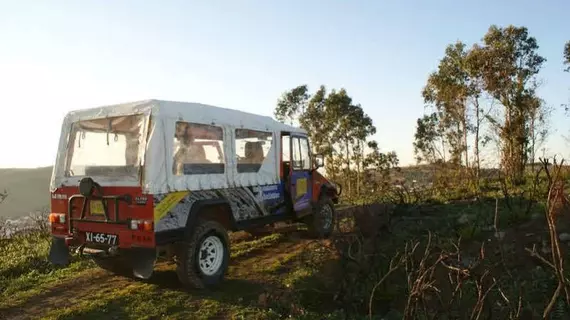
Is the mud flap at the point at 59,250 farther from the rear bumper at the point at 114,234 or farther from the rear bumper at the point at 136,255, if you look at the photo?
the rear bumper at the point at 136,255

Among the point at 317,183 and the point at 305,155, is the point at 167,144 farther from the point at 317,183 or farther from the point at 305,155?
the point at 317,183

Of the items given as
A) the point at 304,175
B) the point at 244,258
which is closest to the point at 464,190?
the point at 304,175

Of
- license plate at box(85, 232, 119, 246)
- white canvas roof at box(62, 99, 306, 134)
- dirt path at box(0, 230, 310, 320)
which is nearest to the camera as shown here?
dirt path at box(0, 230, 310, 320)

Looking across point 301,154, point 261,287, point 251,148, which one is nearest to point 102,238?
point 261,287

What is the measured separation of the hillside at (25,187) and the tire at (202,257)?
71.3 m

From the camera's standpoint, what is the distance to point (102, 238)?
6.11 m

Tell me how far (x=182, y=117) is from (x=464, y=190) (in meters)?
14.2

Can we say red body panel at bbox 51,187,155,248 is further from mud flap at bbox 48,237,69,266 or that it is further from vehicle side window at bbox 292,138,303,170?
vehicle side window at bbox 292,138,303,170

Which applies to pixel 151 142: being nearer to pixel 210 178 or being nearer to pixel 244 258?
pixel 210 178

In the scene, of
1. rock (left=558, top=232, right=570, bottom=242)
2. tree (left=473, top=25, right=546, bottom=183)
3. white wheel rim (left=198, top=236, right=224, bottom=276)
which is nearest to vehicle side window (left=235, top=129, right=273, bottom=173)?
white wheel rim (left=198, top=236, right=224, bottom=276)

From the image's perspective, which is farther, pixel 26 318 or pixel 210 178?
pixel 210 178

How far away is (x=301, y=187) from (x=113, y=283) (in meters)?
4.30

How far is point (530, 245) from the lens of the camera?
7.27 metres

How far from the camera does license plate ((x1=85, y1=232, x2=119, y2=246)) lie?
598cm
